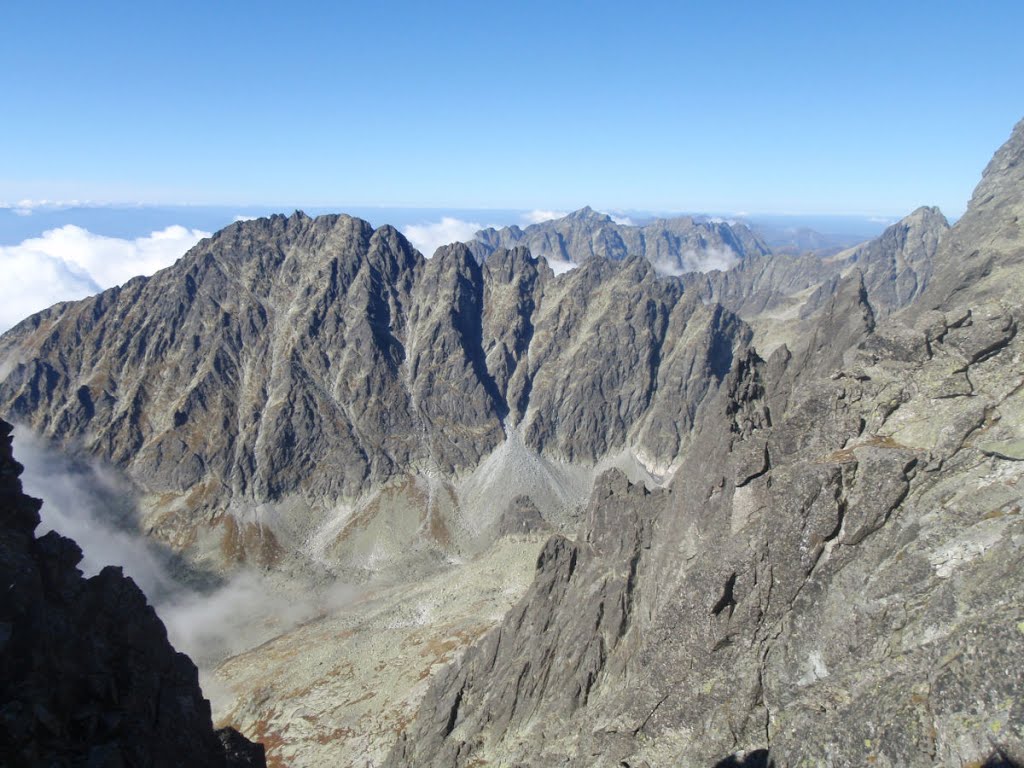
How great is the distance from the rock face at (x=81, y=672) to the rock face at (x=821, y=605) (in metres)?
27.0

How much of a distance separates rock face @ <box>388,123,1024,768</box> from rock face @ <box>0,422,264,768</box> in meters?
27.0

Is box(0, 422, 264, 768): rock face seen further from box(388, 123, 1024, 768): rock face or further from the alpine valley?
box(388, 123, 1024, 768): rock face

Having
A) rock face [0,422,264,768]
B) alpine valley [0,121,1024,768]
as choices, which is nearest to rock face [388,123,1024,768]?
alpine valley [0,121,1024,768]

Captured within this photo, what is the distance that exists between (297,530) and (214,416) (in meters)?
53.8

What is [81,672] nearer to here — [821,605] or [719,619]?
[719,619]

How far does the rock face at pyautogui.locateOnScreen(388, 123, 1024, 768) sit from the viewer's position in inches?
914

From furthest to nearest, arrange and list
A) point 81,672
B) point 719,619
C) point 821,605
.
A: point 719,619 < point 821,605 < point 81,672

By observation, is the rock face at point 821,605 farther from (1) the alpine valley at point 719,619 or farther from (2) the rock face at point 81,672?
(2) the rock face at point 81,672

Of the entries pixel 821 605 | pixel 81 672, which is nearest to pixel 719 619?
pixel 821 605

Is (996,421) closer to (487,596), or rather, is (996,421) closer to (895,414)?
(895,414)

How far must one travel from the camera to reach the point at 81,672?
1258 inches

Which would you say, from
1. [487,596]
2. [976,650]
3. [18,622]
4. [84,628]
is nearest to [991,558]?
[976,650]

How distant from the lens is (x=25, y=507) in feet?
137

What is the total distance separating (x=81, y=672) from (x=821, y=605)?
42.2 metres
